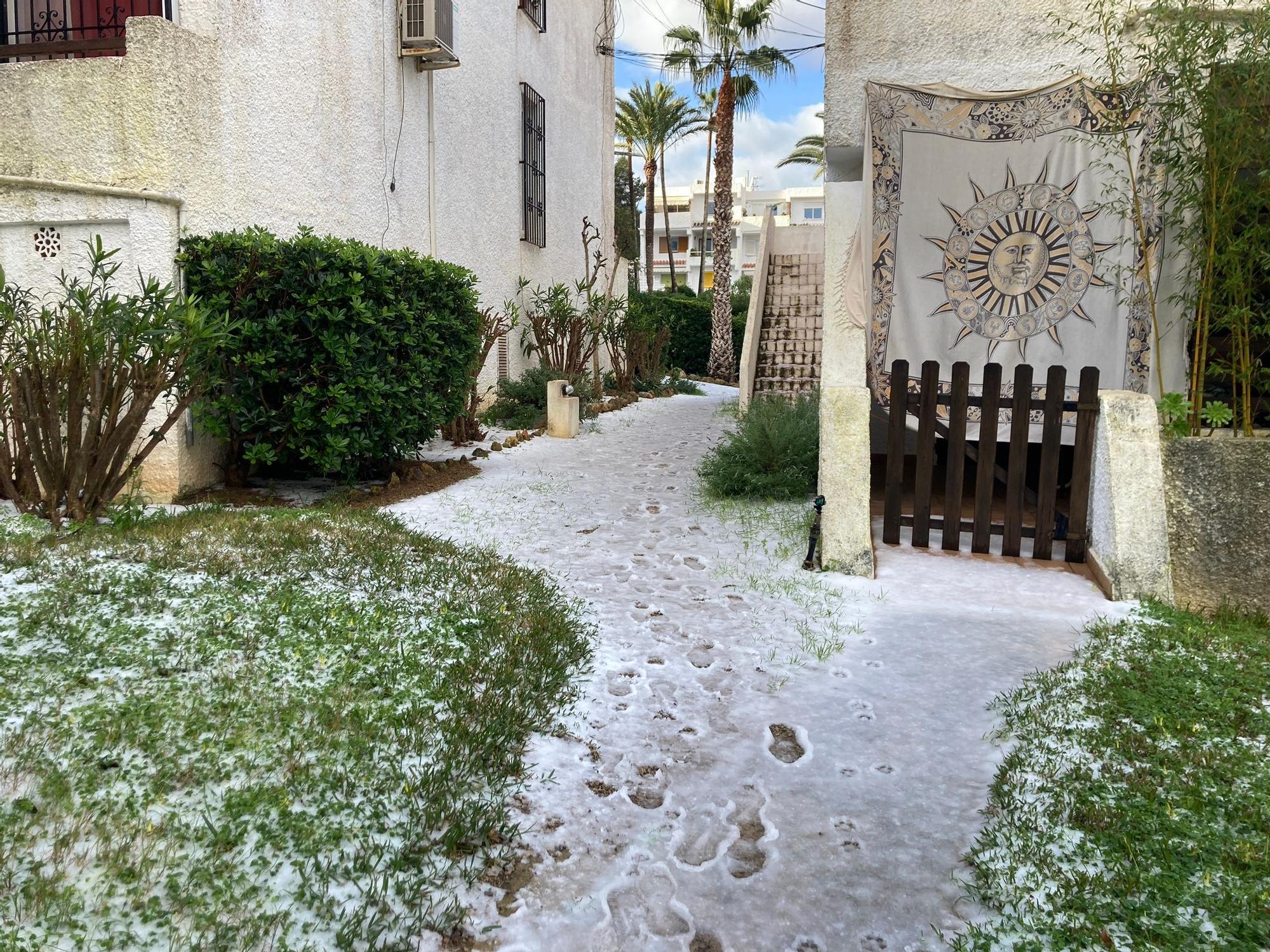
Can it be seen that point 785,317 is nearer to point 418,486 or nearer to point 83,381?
point 418,486

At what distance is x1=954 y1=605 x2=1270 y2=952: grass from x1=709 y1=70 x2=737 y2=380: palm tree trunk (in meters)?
17.4

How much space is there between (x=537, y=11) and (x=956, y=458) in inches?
429

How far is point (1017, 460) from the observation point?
5.57 meters

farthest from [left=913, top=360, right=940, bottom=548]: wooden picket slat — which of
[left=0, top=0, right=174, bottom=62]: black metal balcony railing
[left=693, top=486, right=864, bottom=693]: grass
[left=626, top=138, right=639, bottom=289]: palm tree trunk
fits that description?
[left=626, top=138, right=639, bottom=289]: palm tree trunk

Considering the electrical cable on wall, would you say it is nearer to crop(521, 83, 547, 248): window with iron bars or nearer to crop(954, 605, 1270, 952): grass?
crop(521, 83, 547, 248): window with iron bars

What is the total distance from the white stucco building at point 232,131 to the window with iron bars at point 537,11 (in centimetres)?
150

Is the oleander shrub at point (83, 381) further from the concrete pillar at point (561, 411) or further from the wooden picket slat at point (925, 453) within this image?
the concrete pillar at point (561, 411)

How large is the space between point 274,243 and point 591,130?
37.0 ft

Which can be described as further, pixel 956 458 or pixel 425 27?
pixel 425 27

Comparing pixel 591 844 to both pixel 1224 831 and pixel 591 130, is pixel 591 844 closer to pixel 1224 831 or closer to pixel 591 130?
pixel 1224 831

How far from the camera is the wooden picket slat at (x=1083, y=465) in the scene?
5.36 meters

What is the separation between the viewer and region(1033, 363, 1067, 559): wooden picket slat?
213 inches

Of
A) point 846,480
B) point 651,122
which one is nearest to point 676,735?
point 846,480

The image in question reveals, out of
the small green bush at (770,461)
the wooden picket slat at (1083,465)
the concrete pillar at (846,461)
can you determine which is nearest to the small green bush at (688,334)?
the small green bush at (770,461)
